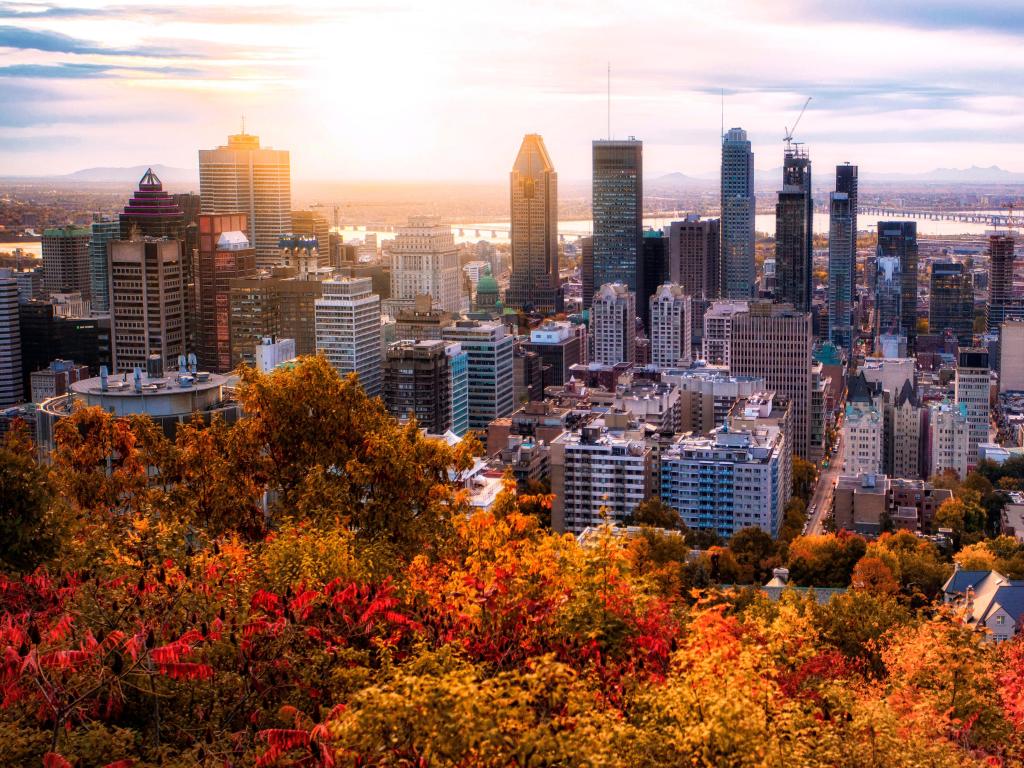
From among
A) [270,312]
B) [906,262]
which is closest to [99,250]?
[270,312]

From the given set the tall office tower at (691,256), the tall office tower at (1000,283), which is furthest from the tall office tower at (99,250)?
the tall office tower at (1000,283)

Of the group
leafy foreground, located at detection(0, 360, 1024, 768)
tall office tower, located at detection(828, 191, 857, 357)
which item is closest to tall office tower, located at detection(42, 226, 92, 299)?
tall office tower, located at detection(828, 191, 857, 357)

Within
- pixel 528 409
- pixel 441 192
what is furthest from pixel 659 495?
pixel 441 192

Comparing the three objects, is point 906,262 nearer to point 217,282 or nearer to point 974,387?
point 974,387

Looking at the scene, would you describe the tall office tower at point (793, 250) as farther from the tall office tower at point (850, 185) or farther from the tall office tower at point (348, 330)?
the tall office tower at point (348, 330)

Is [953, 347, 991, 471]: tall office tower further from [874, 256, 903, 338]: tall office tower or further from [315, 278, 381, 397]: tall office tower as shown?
[874, 256, 903, 338]: tall office tower

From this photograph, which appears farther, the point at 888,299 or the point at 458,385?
the point at 888,299
